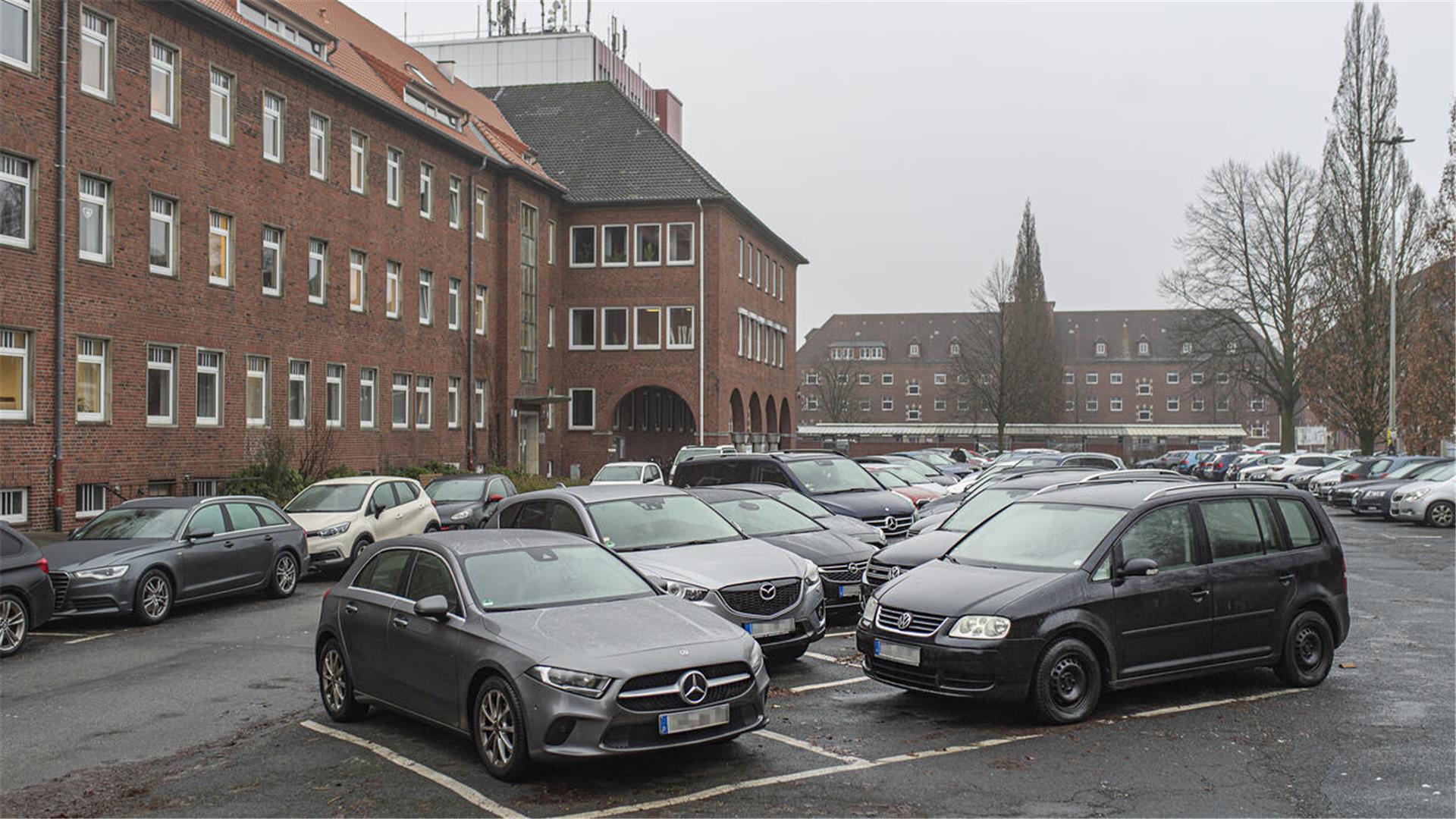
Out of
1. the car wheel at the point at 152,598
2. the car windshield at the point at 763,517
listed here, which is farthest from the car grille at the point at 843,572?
the car wheel at the point at 152,598

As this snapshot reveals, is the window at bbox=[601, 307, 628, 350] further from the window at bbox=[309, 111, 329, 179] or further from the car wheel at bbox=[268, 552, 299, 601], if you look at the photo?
the car wheel at bbox=[268, 552, 299, 601]

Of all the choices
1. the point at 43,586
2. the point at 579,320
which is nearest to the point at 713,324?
the point at 579,320

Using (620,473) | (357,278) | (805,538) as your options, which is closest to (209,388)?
(357,278)

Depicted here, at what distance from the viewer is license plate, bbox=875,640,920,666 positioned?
8.82m

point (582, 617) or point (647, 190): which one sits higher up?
point (647, 190)

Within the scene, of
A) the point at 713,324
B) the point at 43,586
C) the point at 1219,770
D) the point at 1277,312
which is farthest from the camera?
the point at 1277,312

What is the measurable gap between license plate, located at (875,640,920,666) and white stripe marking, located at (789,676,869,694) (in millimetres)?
1061

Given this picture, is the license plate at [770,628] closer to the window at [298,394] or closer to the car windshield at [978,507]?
the car windshield at [978,507]

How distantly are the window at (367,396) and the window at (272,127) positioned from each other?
21.6ft

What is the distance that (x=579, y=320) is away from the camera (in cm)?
5291

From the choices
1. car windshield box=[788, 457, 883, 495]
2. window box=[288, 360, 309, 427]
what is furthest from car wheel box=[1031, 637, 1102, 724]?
window box=[288, 360, 309, 427]

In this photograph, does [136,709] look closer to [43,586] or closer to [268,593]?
[43,586]

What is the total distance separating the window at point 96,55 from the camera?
24.1 metres

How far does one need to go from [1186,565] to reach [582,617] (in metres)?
4.71
